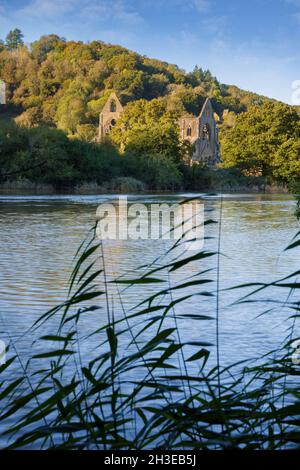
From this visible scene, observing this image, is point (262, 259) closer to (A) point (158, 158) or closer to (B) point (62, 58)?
(A) point (158, 158)

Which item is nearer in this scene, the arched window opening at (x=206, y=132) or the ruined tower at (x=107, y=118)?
the ruined tower at (x=107, y=118)

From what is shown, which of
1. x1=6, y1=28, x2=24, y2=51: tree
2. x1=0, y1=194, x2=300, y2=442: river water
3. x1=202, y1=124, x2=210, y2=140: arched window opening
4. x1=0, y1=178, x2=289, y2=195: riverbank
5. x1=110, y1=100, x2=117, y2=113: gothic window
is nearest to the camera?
x1=0, y1=194, x2=300, y2=442: river water

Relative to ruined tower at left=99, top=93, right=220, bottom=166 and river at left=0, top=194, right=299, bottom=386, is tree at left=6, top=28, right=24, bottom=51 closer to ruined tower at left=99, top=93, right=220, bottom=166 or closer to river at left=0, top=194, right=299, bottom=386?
ruined tower at left=99, top=93, right=220, bottom=166

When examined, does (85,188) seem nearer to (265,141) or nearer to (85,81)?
(265,141)

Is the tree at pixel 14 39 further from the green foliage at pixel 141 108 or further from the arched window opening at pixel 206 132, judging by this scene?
the arched window opening at pixel 206 132

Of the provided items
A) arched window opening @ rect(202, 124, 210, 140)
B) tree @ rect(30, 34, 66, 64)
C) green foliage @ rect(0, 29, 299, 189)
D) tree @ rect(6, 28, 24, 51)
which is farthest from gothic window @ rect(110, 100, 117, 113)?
tree @ rect(6, 28, 24, 51)

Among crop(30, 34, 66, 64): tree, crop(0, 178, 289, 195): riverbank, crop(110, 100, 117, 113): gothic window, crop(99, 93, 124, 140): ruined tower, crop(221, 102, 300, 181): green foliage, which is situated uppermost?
crop(30, 34, 66, 64): tree

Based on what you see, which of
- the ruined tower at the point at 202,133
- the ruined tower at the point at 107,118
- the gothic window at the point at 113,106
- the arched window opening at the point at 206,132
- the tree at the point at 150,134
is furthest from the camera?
the gothic window at the point at 113,106

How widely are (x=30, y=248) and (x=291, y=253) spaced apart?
15.6ft

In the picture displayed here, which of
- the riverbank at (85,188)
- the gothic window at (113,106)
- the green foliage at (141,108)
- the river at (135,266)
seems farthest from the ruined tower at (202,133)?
the river at (135,266)

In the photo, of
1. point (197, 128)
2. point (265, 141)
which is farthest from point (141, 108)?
point (197, 128)
